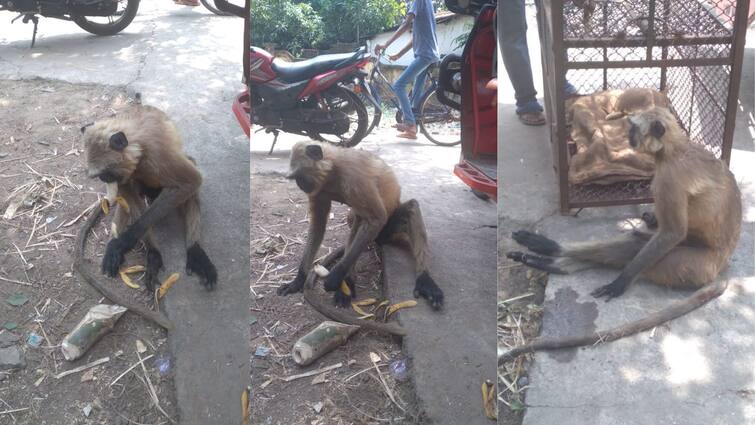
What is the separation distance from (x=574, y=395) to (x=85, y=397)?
1509 mm

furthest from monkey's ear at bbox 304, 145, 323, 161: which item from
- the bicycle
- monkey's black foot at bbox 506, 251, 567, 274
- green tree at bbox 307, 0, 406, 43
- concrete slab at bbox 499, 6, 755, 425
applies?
monkey's black foot at bbox 506, 251, 567, 274

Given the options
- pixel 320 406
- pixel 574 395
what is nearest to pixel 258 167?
pixel 320 406

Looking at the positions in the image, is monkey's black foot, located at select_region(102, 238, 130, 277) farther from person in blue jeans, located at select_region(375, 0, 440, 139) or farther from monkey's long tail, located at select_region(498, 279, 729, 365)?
monkey's long tail, located at select_region(498, 279, 729, 365)

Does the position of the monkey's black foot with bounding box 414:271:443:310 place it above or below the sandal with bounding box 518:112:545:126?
below

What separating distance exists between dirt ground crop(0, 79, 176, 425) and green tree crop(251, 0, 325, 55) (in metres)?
0.71

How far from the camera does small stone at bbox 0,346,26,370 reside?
190 centimetres

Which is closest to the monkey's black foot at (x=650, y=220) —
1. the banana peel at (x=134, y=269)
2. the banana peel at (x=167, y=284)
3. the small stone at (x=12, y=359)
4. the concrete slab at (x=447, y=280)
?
the concrete slab at (x=447, y=280)

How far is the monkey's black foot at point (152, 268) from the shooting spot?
1.92 meters

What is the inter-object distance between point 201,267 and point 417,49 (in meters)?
1.04

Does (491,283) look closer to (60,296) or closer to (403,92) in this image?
(403,92)

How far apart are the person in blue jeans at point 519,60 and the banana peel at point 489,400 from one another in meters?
0.73

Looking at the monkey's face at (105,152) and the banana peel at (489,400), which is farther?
the monkey's face at (105,152)

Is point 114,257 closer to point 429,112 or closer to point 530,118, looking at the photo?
point 429,112

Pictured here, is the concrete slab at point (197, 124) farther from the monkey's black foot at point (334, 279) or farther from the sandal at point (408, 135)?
the sandal at point (408, 135)
